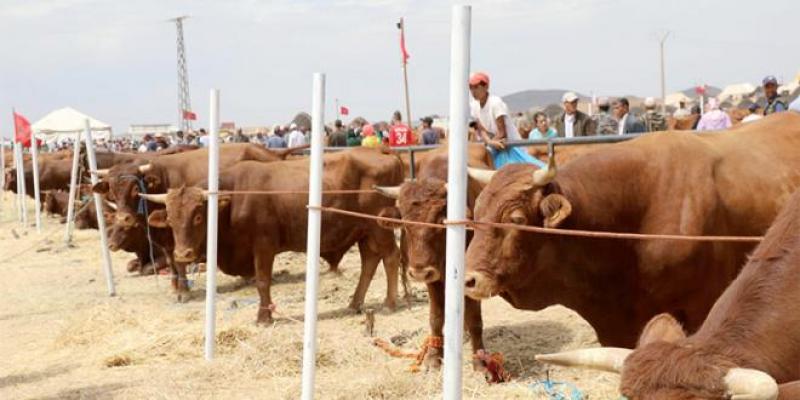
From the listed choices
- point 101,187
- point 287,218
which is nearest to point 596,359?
point 287,218

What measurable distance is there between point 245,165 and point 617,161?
590 centimetres

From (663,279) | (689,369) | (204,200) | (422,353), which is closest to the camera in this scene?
(689,369)

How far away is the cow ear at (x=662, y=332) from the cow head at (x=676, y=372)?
3 centimetres

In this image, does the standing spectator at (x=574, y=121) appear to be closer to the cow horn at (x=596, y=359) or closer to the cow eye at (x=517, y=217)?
the cow eye at (x=517, y=217)

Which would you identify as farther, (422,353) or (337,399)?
(422,353)

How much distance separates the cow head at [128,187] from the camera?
11547 mm

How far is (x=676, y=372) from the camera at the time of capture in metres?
2.49

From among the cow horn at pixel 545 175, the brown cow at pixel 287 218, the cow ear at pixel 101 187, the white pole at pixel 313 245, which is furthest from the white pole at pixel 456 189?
the cow ear at pixel 101 187

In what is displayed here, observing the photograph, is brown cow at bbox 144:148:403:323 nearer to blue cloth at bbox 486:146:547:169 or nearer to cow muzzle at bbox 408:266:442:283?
blue cloth at bbox 486:146:547:169

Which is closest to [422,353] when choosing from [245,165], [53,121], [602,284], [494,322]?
[494,322]

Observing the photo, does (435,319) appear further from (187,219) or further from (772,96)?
(772,96)

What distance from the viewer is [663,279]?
17.1ft

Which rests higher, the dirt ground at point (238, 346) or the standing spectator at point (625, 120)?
the standing spectator at point (625, 120)

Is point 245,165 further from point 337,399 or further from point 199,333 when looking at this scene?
point 337,399
